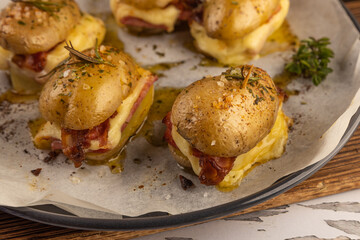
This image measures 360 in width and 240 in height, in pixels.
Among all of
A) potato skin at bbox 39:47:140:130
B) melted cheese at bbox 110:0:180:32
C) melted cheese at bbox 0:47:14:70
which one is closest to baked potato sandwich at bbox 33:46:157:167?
potato skin at bbox 39:47:140:130

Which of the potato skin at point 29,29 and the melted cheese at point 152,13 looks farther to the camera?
the melted cheese at point 152,13

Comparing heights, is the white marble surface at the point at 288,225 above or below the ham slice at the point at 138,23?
below

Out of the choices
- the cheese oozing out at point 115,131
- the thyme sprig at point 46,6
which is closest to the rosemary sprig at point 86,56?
the cheese oozing out at point 115,131

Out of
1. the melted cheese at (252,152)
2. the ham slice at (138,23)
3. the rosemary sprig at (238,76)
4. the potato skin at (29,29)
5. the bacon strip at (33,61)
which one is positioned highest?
the potato skin at (29,29)

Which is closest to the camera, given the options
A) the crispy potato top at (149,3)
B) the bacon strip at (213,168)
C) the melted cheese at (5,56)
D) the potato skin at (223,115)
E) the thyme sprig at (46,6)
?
the potato skin at (223,115)

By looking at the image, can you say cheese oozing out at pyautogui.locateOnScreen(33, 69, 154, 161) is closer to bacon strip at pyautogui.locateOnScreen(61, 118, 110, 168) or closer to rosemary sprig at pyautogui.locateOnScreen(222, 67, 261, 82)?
bacon strip at pyautogui.locateOnScreen(61, 118, 110, 168)

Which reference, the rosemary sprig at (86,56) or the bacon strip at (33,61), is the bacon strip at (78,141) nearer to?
the rosemary sprig at (86,56)

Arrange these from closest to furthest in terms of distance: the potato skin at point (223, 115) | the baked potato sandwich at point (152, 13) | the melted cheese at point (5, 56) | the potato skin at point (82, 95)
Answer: the potato skin at point (223, 115), the potato skin at point (82, 95), the melted cheese at point (5, 56), the baked potato sandwich at point (152, 13)
